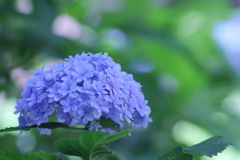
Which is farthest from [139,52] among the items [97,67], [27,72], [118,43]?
[97,67]

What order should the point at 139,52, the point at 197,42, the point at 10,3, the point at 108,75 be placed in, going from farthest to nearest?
the point at 197,42 < the point at 139,52 < the point at 10,3 < the point at 108,75

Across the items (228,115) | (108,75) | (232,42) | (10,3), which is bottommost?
(108,75)

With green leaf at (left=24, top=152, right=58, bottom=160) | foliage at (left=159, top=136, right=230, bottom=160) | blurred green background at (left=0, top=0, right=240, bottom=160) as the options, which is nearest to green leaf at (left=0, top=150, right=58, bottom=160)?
green leaf at (left=24, top=152, right=58, bottom=160)

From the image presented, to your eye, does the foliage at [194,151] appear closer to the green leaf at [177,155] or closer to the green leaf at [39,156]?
the green leaf at [177,155]

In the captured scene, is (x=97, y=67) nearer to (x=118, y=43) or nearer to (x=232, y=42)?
(x=118, y=43)

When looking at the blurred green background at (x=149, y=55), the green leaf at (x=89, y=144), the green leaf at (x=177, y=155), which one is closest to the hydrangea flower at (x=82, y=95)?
the green leaf at (x=89, y=144)

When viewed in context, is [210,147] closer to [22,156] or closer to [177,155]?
[177,155]
